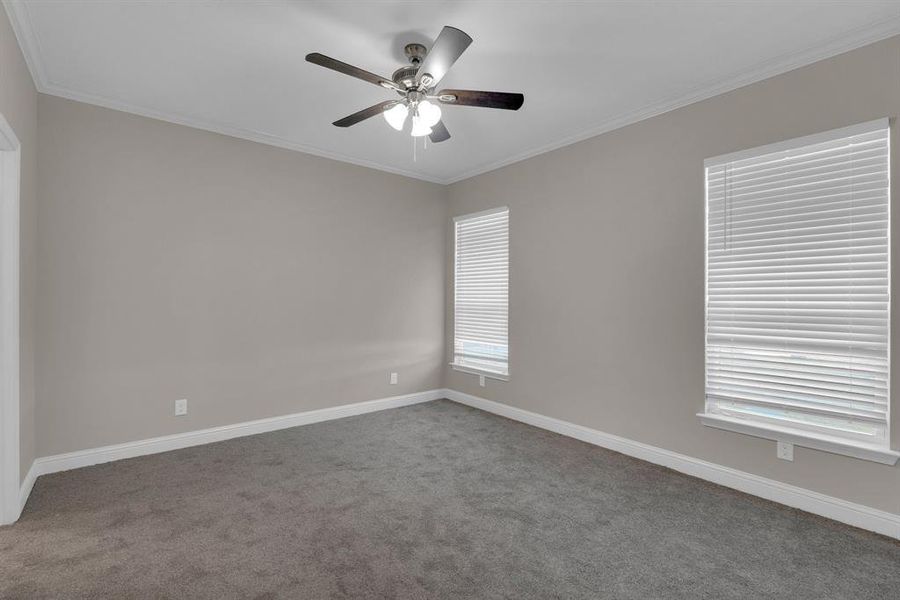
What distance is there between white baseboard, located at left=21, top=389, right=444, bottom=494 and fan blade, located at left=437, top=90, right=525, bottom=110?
326 cm

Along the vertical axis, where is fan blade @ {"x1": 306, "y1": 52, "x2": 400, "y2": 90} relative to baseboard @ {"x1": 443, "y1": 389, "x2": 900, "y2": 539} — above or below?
above

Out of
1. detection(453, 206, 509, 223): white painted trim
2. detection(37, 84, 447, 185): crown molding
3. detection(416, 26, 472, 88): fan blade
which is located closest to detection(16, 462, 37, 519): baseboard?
detection(37, 84, 447, 185): crown molding

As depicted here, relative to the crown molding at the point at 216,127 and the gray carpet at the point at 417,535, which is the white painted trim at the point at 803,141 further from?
the crown molding at the point at 216,127

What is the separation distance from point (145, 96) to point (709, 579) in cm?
459

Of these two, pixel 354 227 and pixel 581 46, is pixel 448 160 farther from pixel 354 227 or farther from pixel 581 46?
pixel 581 46

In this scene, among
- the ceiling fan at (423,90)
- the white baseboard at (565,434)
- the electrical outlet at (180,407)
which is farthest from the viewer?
the electrical outlet at (180,407)

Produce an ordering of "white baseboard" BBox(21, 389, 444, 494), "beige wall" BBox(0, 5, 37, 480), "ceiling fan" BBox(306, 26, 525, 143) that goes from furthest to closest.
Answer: "white baseboard" BBox(21, 389, 444, 494) → "beige wall" BBox(0, 5, 37, 480) → "ceiling fan" BBox(306, 26, 525, 143)

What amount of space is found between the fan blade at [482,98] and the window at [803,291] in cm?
164

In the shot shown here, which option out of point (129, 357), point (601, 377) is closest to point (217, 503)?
point (129, 357)

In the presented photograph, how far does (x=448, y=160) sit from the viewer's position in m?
4.64

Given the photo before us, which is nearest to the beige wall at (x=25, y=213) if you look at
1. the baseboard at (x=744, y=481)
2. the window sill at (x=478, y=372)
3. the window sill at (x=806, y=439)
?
the window sill at (x=478, y=372)

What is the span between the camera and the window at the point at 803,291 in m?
2.42

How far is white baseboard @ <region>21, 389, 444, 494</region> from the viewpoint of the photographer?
3.08 meters

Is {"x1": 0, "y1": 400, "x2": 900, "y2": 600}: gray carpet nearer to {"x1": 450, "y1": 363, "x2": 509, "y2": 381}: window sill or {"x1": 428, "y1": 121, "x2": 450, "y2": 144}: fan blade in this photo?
{"x1": 450, "y1": 363, "x2": 509, "y2": 381}: window sill
